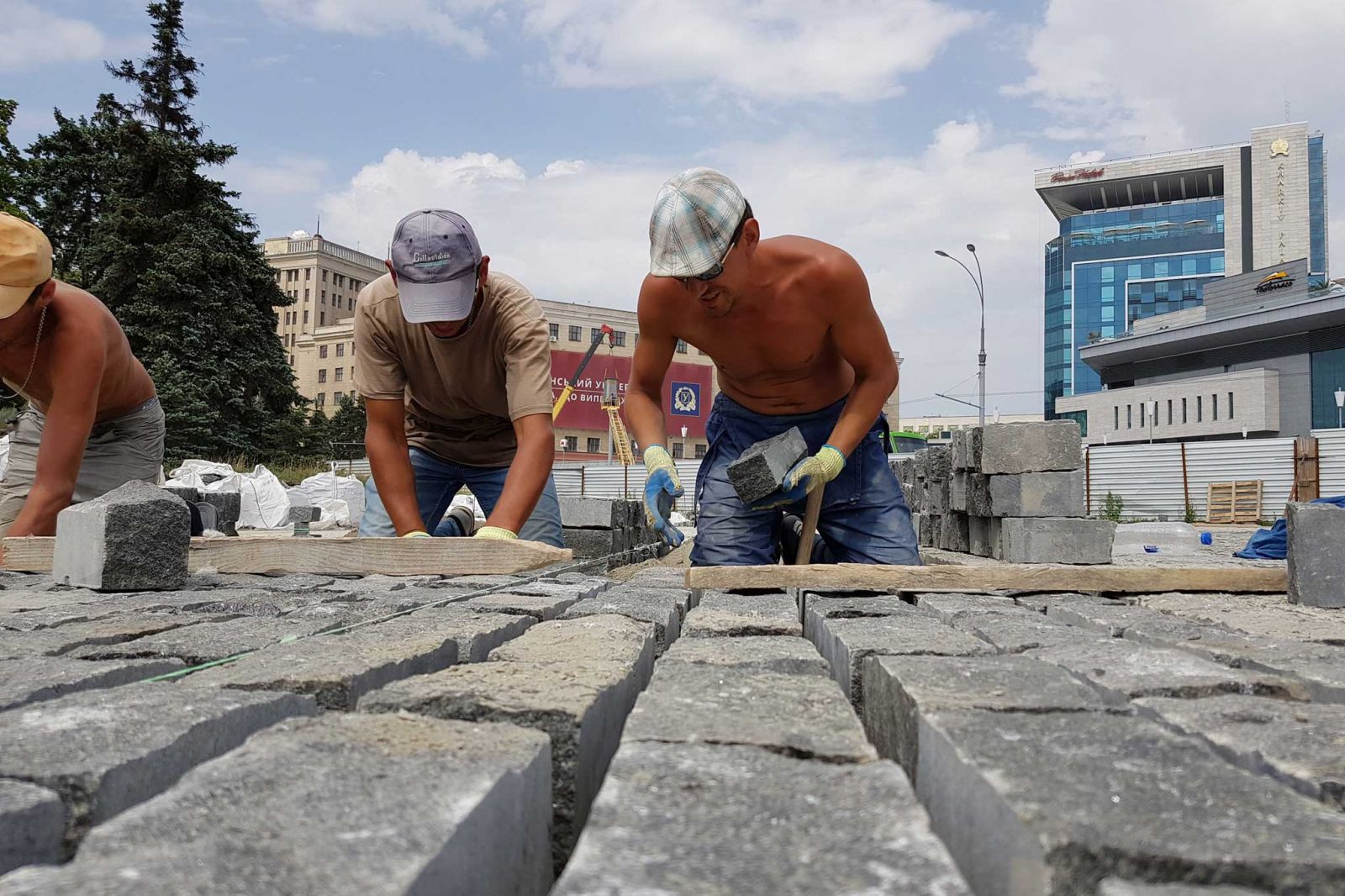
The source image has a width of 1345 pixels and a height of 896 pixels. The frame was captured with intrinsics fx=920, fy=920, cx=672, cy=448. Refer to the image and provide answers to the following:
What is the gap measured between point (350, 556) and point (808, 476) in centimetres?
189

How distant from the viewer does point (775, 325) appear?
3.88 meters

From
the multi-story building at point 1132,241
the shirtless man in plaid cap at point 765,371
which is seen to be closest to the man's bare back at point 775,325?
the shirtless man in plaid cap at point 765,371

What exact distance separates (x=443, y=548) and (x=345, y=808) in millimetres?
2813

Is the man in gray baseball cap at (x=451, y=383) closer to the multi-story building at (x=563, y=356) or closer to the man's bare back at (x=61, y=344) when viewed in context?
the man's bare back at (x=61, y=344)

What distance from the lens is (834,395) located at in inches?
173

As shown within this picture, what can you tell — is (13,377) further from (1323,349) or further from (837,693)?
(1323,349)

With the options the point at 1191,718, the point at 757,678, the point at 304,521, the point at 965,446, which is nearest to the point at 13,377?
the point at 757,678

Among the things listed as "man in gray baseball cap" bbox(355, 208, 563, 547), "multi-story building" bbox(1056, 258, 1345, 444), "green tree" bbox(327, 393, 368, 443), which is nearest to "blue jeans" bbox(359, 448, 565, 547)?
"man in gray baseball cap" bbox(355, 208, 563, 547)

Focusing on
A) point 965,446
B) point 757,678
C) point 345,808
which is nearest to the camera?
point 345,808

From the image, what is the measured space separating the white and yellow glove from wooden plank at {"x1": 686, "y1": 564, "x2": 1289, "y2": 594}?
2.94 ft

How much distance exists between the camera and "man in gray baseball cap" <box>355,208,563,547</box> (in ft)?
12.6

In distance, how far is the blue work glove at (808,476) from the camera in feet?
12.7

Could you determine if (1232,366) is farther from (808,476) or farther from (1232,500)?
(808,476)

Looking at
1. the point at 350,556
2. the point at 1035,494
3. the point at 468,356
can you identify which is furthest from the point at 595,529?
the point at 350,556
